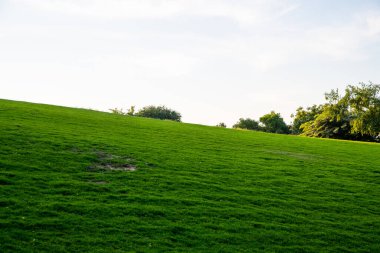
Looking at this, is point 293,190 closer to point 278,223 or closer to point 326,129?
point 278,223

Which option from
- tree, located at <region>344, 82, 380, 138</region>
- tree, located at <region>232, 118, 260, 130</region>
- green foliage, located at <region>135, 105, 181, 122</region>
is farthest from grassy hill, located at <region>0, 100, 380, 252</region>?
tree, located at <region>232, 118, 260, 130</region>

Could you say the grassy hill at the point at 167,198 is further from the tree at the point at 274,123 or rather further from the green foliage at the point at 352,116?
the tree at the point at 274,123

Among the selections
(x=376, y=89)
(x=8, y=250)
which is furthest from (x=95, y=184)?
(x=376, y=89)

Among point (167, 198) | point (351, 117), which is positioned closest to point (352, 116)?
point (351, 117)

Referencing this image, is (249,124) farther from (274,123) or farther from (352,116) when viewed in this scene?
(352,116)

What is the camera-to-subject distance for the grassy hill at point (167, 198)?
43.0ft

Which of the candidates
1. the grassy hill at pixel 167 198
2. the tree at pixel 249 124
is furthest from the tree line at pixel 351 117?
the tree at pixel 249 124

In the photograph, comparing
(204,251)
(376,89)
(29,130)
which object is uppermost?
→ (376,89)

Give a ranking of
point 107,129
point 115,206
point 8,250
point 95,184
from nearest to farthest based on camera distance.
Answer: point 8,250, point 115,206, point 95,184, point 107,129

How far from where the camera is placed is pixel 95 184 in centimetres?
1750

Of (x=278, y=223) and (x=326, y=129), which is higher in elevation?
(x=326, y=129)

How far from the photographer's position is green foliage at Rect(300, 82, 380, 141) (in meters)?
75.1

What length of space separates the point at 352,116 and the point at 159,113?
85623 millimetres

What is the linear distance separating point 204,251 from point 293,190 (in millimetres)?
10244
